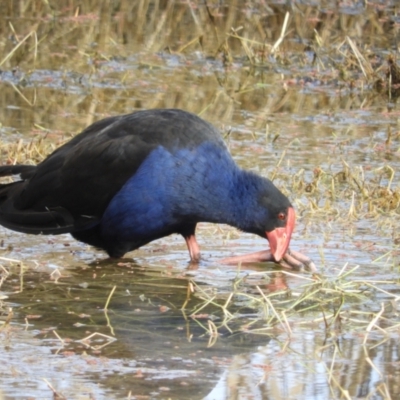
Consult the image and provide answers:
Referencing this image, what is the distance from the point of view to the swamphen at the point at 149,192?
6.14 meters

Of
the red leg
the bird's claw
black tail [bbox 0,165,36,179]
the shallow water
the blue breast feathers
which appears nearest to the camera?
the shallow water

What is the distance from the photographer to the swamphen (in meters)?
6.14

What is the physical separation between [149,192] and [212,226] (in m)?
1.11

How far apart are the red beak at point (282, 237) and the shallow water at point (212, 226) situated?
147mm

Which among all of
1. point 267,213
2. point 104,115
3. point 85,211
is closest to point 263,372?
point 267,213

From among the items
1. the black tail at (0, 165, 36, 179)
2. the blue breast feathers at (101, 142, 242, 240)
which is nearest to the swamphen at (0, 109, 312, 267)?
the blue breast feathers at (101, 142, 242, 240)

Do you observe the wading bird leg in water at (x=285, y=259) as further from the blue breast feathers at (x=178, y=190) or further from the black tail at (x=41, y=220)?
the black tail at (x=41, y=220)

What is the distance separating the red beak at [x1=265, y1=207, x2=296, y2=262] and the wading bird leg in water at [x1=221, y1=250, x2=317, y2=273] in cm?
7

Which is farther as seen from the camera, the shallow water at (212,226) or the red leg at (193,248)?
the red leg at (193,248)

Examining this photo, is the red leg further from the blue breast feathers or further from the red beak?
the red beak

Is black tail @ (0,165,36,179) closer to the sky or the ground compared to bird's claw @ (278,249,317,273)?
closer to the sky

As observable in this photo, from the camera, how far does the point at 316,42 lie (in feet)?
37.2

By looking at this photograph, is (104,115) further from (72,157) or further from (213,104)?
(72,157)

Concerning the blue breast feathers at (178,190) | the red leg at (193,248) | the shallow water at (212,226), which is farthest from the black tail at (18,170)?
the red leg at (193,248)
